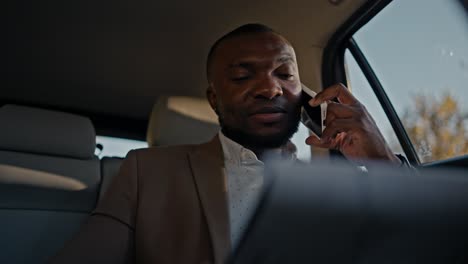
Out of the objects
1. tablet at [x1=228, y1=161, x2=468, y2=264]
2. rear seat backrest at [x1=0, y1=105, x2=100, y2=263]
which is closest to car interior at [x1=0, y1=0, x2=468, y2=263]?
rear seat backrest at [x1=0, y1=105, x2=100, y2=263]

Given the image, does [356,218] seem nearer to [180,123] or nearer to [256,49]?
[256,49]

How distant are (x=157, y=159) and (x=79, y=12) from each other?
1145 millimetres

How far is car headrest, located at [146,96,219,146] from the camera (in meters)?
1.97

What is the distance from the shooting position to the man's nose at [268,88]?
1.29 m

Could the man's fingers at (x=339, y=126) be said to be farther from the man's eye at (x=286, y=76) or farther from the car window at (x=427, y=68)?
the car window at (x=427, y=68)

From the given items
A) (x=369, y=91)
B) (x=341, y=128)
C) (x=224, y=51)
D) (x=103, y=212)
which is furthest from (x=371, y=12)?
(x=103, y=212)

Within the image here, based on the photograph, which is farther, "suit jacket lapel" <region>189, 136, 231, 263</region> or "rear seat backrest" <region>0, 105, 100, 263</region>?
"rear seat backrest" <region>0, 105, 100, 263</region>

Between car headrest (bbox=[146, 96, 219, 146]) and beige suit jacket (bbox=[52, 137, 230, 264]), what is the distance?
0.69 m

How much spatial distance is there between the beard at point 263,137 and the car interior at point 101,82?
2.04 feet

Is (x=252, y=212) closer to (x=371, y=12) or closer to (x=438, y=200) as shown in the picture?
(x=438, y=200)

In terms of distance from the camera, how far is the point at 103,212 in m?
1.14

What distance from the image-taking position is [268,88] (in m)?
1.33

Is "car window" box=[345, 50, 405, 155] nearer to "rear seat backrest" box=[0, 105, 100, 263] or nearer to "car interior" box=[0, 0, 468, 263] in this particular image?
"car interior" box=[0, 0, 468, 263]

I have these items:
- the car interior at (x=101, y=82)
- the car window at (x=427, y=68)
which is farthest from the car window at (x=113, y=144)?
the car window at (x=427, y=68)
